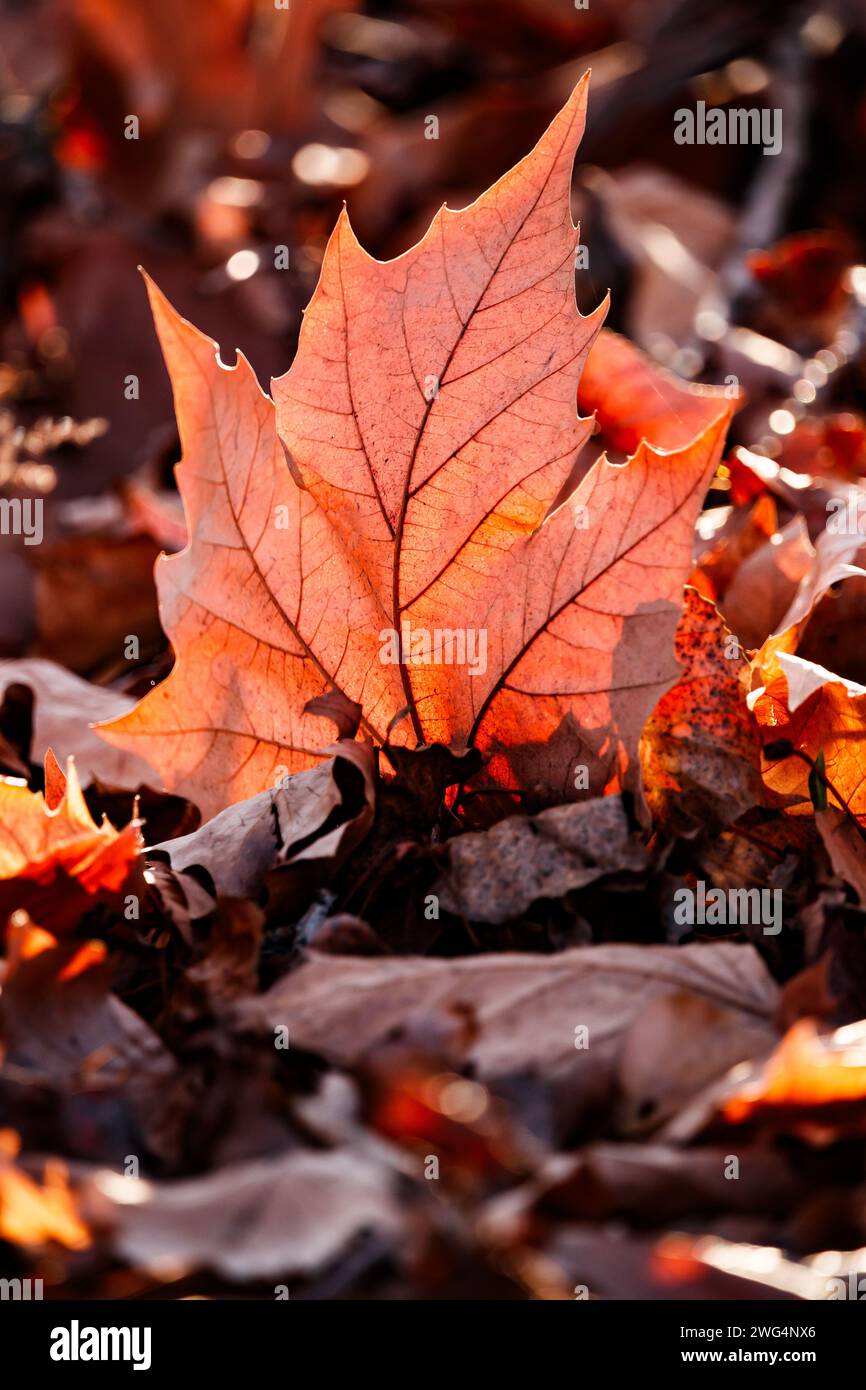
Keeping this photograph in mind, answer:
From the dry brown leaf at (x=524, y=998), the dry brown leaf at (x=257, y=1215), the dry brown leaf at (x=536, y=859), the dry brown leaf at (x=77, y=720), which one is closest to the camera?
the dry brown leaf at (x=257, y=1215)

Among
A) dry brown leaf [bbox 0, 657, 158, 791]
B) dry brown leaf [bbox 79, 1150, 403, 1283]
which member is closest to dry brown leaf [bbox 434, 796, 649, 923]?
dry brown leaf [bbox 79, 1150, 403, 1283]

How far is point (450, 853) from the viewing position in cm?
83

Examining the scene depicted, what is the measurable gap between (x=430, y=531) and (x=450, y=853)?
22cm

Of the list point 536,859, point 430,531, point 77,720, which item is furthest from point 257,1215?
point 77,720

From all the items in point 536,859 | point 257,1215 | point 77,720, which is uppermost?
point 77,720

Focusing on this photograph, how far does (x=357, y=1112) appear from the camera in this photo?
599 mm

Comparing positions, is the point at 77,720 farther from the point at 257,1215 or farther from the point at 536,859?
the point at 257,1215

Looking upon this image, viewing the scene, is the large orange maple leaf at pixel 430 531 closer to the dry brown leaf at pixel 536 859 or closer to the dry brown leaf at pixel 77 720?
Result: the dry brown leaf at pixel 536 859

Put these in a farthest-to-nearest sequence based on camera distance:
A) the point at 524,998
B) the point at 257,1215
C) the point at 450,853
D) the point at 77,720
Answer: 1. the point at 77,720
2. the point at 450,853
3. the point at 524,998
4. the point at 257,1215

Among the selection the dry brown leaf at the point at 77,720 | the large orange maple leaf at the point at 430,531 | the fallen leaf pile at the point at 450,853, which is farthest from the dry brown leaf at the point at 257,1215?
the dry brown leaf at the point at 77,720

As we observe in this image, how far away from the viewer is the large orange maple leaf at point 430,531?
830 mm

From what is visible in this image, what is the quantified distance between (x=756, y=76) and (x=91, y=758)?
2.42m
